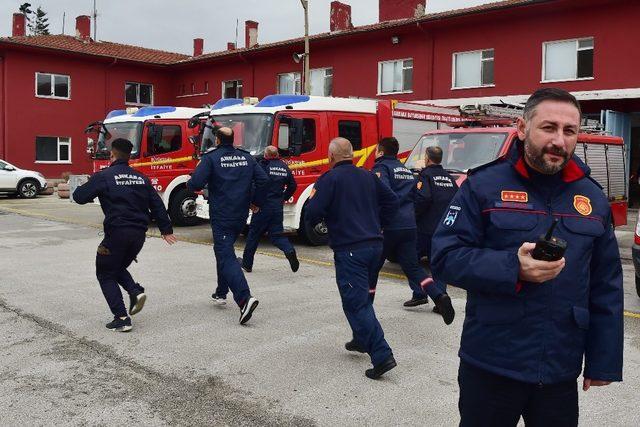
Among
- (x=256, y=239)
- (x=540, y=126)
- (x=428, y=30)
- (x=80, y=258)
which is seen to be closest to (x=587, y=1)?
(x=428, y=30)

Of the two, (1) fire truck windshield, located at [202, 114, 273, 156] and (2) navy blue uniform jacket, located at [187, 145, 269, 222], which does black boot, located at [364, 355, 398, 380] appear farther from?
(1) fire truck windshield, located at [202, 114, 273, 156]

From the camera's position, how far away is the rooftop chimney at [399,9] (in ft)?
A: 83.9

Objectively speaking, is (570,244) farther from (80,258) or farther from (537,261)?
(80,258)

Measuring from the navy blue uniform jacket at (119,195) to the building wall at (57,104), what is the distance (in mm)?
25284

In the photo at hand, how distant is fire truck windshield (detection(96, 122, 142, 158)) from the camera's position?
47.8 ft

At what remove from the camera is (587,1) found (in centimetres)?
1894

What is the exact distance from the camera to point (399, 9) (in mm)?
26031

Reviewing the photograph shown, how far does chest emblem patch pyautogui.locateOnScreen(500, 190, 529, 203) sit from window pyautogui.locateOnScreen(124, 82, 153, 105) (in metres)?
32.7

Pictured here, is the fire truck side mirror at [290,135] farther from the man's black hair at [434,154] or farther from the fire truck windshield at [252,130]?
the man's black hair at [434,154]

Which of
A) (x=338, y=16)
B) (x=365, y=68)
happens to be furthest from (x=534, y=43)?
(x=338, y=16)

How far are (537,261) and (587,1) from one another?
1937cm

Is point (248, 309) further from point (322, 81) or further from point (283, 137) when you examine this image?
point (322, 81)

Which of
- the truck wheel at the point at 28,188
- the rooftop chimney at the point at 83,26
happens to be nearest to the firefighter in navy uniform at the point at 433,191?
the truck wheel at the point at 28,188

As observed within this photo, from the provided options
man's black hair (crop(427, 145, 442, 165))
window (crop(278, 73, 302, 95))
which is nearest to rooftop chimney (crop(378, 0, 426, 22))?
window (crop(278, 73, 302, 95))
